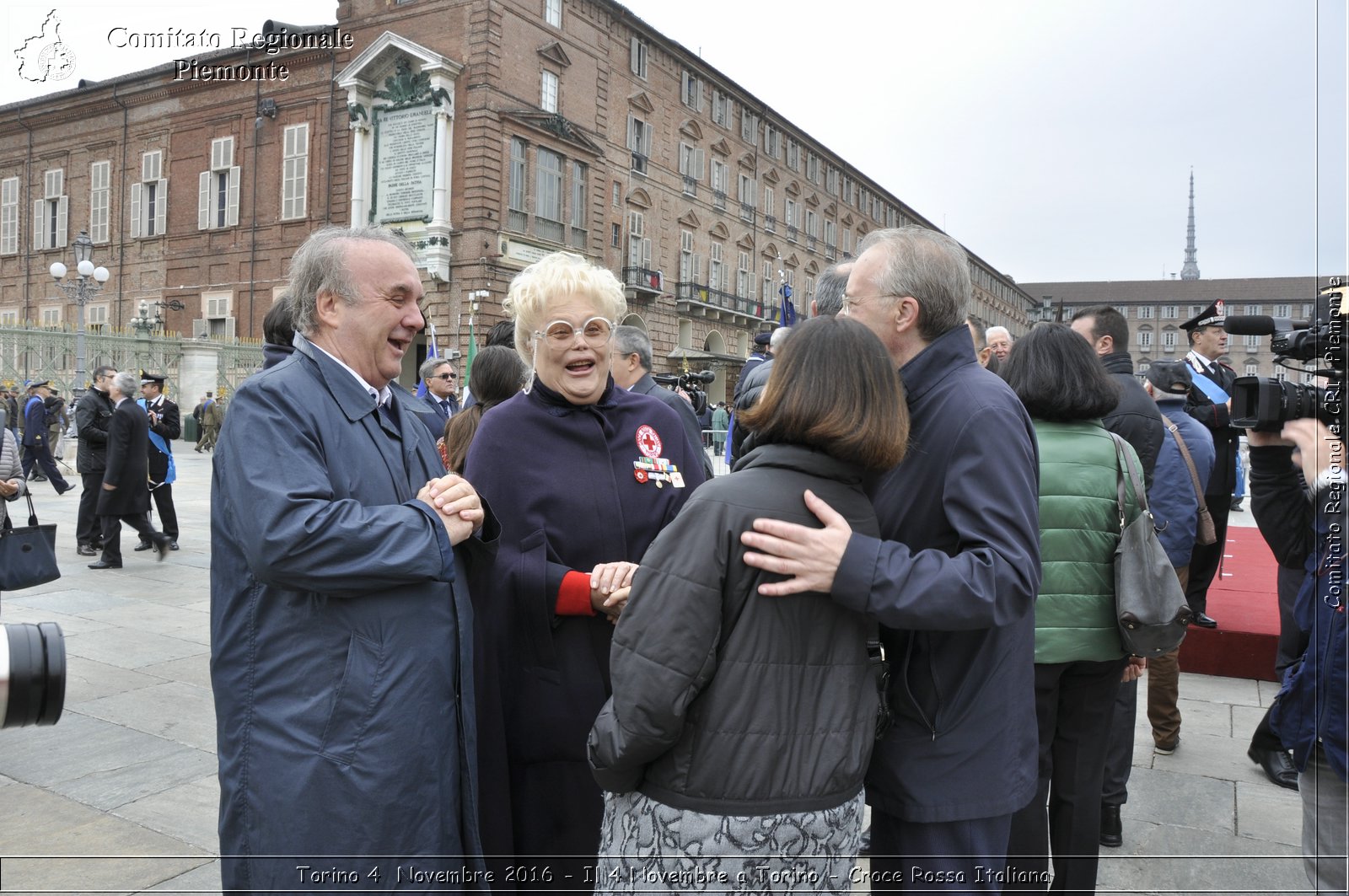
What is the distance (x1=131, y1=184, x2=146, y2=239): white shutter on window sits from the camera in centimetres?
3142

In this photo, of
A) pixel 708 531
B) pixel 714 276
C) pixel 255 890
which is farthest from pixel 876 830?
pixel 714 276

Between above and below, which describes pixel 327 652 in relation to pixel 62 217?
below

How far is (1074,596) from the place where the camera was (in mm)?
2787

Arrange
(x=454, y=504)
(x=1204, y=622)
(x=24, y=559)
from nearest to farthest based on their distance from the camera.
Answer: (x=454, y=504)
(x=24, y=559)
(x=1204, y=622)

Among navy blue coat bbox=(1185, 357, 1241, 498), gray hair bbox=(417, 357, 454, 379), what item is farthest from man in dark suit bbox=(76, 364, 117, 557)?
navy blue coat bbox=(1185, 357, 1241, 498)

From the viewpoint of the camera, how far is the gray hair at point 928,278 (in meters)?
2.08

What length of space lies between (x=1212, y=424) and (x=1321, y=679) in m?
4.04

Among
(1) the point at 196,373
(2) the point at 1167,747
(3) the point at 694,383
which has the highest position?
(1) the point at 196,373

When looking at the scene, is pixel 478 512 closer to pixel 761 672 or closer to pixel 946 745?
pixel 761 672

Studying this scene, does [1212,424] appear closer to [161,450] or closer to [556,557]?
[556,557]

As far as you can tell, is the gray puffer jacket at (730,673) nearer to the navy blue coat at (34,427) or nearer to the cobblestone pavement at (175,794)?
the cobblestone pavement at (175,794)

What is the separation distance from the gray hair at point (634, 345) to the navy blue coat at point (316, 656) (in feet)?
8.99

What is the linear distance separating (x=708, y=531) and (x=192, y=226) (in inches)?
1324

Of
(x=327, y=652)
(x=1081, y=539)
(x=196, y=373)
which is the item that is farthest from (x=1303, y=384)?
(x=196, y=373)
